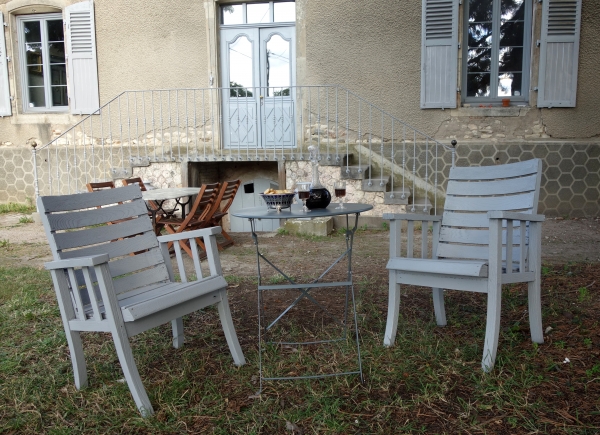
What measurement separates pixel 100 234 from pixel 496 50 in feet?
20.8

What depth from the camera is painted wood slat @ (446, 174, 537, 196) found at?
9.14 ft

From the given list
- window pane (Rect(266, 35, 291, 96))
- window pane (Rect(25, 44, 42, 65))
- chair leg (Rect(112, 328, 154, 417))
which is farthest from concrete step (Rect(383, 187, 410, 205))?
window pane (Rect(25, 44, 42, 65))

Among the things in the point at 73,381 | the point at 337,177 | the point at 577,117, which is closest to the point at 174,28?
the point at 337,177

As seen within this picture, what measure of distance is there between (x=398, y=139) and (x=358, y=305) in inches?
166

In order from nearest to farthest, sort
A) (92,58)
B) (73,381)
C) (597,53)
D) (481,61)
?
(73,381)
(597,53)
(481,61)
(92,58)

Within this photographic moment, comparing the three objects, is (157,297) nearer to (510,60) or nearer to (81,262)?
(81,262)

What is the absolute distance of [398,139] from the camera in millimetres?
7234

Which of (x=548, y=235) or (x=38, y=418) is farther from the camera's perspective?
(x=548, y=235)

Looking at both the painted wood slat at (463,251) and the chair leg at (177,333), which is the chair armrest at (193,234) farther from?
the painted wood slat at (463,251)

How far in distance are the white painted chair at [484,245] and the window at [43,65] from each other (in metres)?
7.26

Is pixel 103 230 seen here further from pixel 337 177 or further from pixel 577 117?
pixel 577 117

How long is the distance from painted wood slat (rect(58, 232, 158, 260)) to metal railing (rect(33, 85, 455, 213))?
421cm

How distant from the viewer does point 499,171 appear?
3.00 meters

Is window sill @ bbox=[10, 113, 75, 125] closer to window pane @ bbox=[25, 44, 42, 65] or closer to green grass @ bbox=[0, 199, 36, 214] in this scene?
window pane @ bbox=[25, 44, 42, 65]
